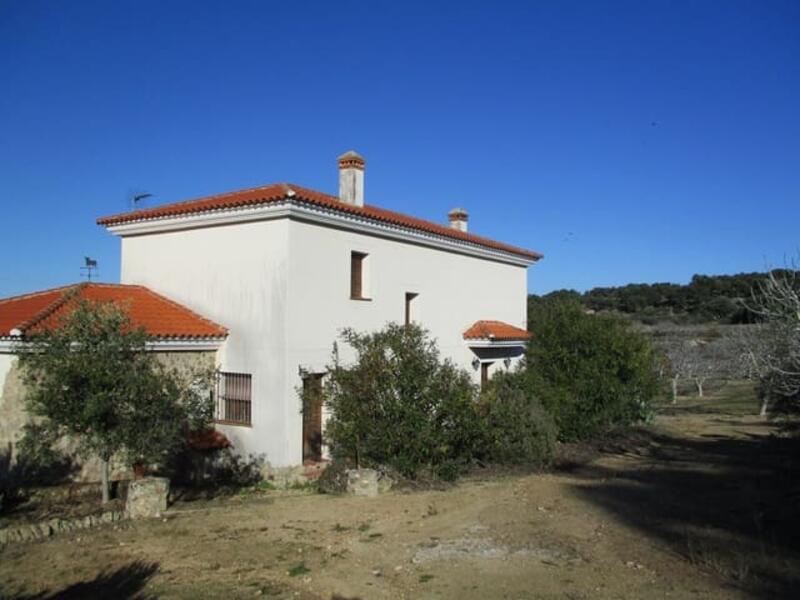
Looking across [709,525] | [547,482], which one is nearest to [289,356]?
[547,482]

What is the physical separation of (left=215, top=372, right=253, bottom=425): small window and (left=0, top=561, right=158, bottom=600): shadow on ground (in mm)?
6373

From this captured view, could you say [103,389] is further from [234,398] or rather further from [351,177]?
[351,177]

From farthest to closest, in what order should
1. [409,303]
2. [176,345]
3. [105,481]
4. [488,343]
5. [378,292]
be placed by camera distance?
[488,343] → [409,303] → [378,292] → [176,345] → [105,481]

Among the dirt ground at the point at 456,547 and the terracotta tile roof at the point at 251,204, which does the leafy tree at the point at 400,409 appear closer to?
the dirt ground at the point at 456,547

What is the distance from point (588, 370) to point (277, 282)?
10.4 metres

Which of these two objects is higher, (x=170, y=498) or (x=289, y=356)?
(x=289, y=356)

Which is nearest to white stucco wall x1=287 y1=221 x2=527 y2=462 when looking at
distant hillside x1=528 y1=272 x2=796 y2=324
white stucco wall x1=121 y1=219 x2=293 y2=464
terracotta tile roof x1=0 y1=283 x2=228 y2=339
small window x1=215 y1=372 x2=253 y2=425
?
white stucco wall x1=121 y1=219 x2=293 y2=464

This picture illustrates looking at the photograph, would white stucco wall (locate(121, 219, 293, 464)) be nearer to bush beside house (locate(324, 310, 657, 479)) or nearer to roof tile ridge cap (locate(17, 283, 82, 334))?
bush beside house (locate(324, 310, 657, 479))

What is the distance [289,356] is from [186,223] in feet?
13.7

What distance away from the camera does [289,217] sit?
14.0m

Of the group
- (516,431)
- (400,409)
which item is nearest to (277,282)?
(400,409)

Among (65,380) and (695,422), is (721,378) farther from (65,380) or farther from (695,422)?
(65,380)

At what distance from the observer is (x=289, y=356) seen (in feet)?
45.9

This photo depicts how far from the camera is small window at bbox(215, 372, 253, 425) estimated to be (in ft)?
47.3
